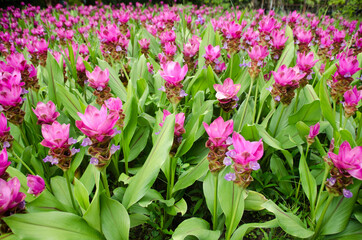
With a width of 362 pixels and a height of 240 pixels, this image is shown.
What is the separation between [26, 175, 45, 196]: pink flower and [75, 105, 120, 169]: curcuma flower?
41 centimetres

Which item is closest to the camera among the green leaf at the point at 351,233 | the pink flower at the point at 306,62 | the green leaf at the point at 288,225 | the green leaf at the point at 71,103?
the green leaf at the point at 288,225

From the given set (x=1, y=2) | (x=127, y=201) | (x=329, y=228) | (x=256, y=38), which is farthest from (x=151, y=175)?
A: (x=1, y=2)

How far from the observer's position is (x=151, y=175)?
4.75 feet

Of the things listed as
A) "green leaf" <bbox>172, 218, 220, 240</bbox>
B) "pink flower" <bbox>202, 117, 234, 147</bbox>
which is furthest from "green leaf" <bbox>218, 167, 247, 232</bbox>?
"pink flower" <bbox>202, 117, 234, 147</bbox>

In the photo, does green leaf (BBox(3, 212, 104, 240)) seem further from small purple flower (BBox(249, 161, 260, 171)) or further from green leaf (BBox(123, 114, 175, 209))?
small purple flower (BBox(249, 161, 260, 171))

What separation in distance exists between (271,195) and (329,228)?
1.63 ft

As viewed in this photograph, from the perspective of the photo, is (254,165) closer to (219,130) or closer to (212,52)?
(219,130)

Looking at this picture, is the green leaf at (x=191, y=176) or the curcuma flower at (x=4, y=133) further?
the green leaf at (x=191, y=176)

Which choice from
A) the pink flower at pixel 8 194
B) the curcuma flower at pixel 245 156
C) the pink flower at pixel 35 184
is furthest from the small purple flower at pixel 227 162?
the pink flower at pixel 35 184

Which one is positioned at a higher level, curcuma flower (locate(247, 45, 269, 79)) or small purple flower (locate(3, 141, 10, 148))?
curcuma flower (locate(247, 45, 269, 79))

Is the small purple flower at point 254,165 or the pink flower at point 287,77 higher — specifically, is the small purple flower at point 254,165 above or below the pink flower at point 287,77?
below

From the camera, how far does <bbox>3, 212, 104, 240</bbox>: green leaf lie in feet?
3.62

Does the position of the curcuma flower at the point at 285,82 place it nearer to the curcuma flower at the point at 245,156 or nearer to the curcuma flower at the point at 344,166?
the curcuma flower at the point at 344,166

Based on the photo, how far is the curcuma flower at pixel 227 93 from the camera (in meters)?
1.59
